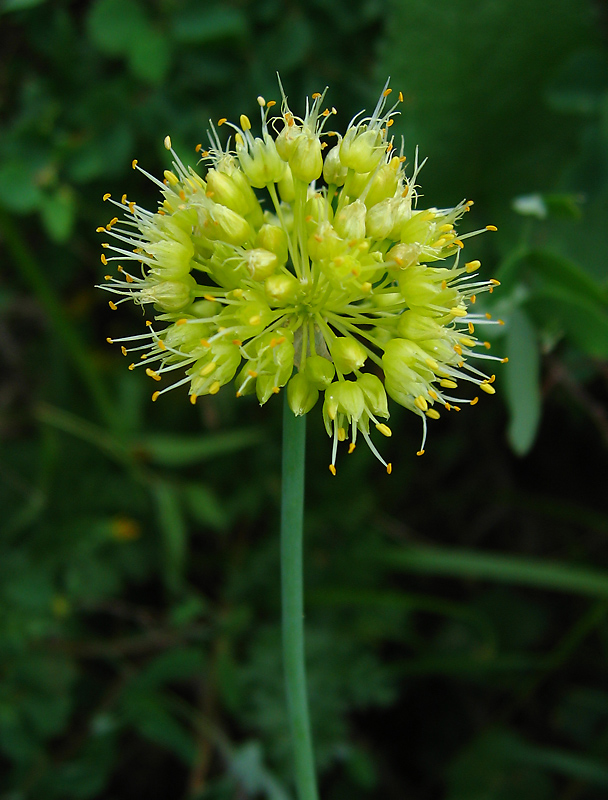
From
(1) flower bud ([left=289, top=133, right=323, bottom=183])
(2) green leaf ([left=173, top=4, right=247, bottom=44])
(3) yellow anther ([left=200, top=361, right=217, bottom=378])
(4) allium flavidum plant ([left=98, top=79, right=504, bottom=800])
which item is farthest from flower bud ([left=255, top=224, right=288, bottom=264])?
(2) green leaf ([left=173, top=4, right=247, bottom=44])

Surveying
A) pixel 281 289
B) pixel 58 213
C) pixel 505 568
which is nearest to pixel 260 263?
pixel 281 289

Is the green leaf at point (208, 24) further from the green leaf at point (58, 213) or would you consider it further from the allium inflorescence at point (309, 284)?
the allium inflorescence at point (309, 284)

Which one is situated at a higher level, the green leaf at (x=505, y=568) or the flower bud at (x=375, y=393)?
the flower bud at (x=375, y=393)

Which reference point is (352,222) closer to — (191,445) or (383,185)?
(383,185)

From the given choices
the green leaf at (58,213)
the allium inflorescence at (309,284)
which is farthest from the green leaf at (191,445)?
the allium inflorescence at (309,284)

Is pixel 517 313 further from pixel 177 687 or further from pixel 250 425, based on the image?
pixel 177 687
